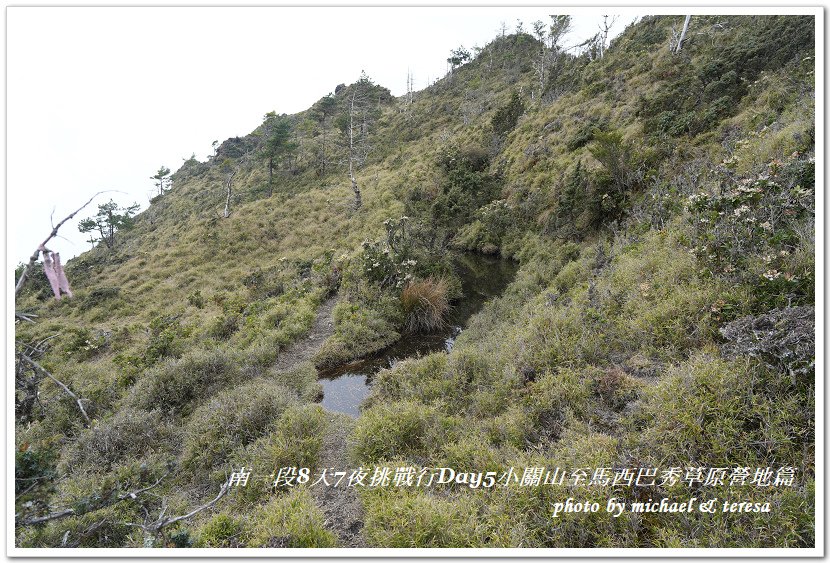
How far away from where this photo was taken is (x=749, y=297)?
192 inches

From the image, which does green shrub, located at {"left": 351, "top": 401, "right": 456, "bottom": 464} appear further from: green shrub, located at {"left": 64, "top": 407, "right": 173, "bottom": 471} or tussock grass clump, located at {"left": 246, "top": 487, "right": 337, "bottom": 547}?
green shrub, located at {"left": 64, "top": 407, "right": 173, "bottom": 471}

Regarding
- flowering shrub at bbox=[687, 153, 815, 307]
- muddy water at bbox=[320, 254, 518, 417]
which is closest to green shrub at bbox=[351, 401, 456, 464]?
muddy water at bbox=[320, 254, 518, 417]

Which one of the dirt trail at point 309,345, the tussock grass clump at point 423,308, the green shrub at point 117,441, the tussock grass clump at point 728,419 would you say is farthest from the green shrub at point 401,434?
the tussock grass clump at point 423,308

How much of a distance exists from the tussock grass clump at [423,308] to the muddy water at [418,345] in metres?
0.28

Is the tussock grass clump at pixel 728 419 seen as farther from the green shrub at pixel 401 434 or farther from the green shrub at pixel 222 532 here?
the green shrub at pixel 222 532

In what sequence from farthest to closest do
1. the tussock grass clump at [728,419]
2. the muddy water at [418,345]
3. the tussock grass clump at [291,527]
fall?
the muddy water at [418,345]
the tussock grass clump at [291,527]
the tussock grass clump at [728,419]

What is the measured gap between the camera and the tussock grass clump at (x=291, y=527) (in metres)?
3.70

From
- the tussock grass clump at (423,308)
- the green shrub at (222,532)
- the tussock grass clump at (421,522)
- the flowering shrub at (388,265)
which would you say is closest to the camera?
the tussock grass clump at (421,522)

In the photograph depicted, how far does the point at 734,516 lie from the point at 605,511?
0.97 metres

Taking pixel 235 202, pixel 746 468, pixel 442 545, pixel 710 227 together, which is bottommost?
pixel 442 545

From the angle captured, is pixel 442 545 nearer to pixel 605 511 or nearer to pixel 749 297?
pixel 605 511

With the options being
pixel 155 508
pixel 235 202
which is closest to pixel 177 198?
pixel 235 202

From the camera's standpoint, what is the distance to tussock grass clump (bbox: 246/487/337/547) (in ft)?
12.1

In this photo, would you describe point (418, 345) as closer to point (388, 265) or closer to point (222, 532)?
point (388, 265)
